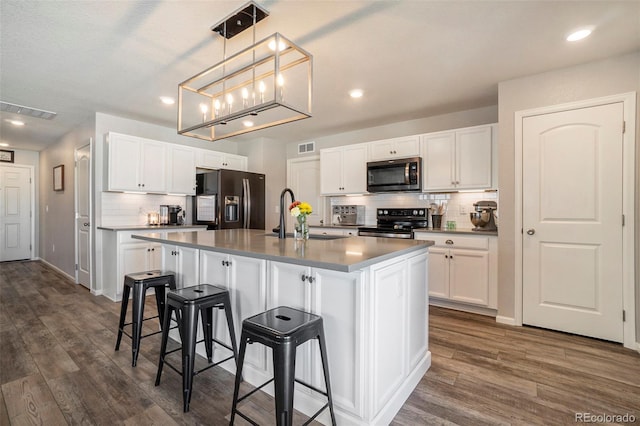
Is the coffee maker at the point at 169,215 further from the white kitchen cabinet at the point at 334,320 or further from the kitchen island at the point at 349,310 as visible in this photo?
the white kitchen cabinet at the point at 334,320

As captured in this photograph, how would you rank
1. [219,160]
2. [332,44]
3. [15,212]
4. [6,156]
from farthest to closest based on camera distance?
[15,212] < [6,156] < [219,160] < [332,44]

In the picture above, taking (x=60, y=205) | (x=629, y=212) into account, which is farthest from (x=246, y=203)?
(x=629, y=212)

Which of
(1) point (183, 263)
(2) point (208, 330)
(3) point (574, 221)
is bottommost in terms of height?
(2) point (208, 330)

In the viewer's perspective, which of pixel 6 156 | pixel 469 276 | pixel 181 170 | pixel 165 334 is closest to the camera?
pixel 165 334

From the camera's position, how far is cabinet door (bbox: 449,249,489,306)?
333cm

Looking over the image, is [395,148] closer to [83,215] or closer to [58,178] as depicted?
[83,215]

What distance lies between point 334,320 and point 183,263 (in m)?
1.52

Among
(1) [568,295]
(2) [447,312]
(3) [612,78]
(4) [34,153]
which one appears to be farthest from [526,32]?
(4) [34,153]

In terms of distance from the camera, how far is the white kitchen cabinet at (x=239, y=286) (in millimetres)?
1957

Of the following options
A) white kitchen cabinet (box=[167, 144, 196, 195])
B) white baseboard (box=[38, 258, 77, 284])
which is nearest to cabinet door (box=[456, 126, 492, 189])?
white kitchen cabinet (box=[167, 144, 196, 195])

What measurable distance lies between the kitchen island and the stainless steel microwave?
79.6 inches

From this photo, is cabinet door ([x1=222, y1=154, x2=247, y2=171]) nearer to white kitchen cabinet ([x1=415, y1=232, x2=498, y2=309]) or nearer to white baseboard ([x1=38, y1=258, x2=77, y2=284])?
white baseboard ([x1=38, y1=258, x2=77, y2=284])

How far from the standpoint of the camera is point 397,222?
4.43 metres

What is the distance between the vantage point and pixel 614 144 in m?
2.66
